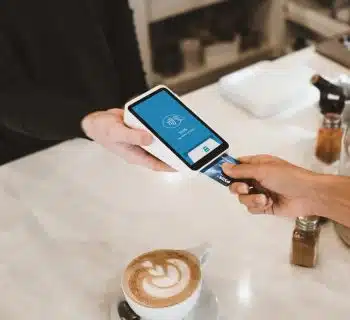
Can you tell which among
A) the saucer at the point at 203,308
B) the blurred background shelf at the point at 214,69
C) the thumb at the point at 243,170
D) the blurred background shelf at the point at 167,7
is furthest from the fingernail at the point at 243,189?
the blurred background shelf at the point at 214,69

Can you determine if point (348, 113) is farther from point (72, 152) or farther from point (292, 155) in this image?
point (72, 152)

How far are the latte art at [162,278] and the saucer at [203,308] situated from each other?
0.17ft

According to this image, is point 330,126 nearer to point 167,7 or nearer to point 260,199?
point 260,199

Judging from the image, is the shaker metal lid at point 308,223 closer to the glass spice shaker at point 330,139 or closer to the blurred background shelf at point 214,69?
the glass spice shaker at point 330,139

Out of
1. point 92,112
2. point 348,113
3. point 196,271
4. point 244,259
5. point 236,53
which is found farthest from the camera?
point 236,53

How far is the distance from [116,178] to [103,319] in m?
0.28

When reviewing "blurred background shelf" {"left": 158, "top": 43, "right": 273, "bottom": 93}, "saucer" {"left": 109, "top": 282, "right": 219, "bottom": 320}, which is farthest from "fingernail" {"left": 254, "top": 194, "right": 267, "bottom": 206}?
"blurred background shelf" {"left": 158, "top": 43, "right": 273, "bottom": 93}

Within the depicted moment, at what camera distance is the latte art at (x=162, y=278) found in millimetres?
645

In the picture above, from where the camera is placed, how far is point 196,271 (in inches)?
26.7

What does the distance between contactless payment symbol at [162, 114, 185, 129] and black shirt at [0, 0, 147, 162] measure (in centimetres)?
22

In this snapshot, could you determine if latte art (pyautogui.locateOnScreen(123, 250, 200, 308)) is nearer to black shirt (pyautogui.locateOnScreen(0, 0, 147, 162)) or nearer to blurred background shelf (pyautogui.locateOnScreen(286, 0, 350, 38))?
black shirt (pyautogui.locateOnScreen(0, 0, 147, 162))

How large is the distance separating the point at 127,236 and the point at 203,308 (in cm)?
17

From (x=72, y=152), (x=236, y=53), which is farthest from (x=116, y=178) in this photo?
(x=236, y=53)

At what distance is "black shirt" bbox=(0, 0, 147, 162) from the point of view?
0.97 meters
